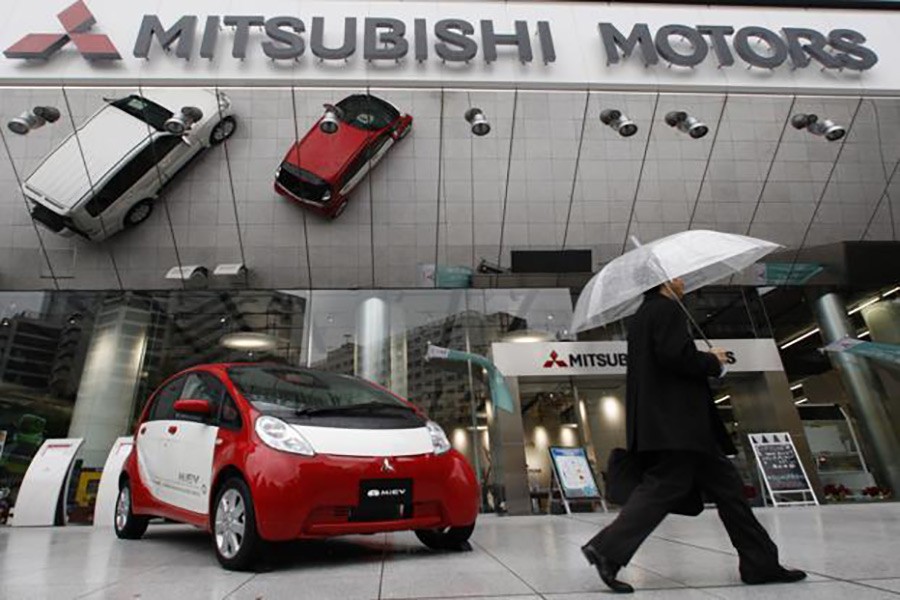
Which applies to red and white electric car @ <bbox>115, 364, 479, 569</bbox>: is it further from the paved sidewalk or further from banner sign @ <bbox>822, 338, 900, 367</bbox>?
banner sign @ <bbox>822, 338, 900, 367</bbox>

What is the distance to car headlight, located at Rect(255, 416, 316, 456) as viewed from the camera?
11.6ft

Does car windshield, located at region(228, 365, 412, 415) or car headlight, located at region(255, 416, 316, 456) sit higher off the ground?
car windshield, located at region(228, 365, 412, 415)

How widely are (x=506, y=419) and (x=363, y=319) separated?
11.6 feet

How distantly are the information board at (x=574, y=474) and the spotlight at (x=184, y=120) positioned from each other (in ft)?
26.5

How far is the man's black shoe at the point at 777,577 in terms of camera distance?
276 cm

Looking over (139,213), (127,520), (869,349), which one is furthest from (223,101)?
(869,349)

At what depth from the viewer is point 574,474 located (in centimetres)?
945

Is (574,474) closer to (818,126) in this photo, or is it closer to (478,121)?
(478,121)

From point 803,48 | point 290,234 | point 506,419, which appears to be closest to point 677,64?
point 803,48

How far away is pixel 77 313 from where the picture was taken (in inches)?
449

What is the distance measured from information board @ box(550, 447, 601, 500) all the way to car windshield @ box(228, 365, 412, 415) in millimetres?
5590

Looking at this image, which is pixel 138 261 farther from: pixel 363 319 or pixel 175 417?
pixel 175 417

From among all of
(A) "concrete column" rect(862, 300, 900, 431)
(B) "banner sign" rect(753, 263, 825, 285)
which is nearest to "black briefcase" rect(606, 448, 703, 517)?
(A) "concrete column" rect(862, 300, 900, 431)

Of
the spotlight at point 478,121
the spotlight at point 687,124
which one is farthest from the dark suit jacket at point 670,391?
the spotlight at point 687,124
